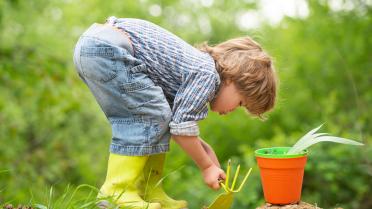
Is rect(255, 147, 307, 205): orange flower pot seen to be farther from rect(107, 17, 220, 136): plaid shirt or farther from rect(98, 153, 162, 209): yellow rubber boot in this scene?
rect(98, 153, 162, 209): yellow rubber boot

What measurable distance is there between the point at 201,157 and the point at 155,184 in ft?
1.18

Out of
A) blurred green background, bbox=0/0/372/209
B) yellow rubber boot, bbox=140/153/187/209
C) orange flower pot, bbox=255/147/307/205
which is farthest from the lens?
blurred green background, bbox=0/0/372/209

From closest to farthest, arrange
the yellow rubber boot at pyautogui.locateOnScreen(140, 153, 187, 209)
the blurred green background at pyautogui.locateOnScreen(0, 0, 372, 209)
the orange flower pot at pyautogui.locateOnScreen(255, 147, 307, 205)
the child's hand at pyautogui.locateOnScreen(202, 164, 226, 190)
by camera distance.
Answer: the orange flower pot at pyautogui.locateOnScreen(255, 147, 307, 205) → the child's hand at pyautogui.locateOnScreen(202, 164, 226, 190) → the yellow rubber boot at pyautogui.locateOnScreen(140, 153, 187, 209) → the blurred green background at pyautogui.locateOnScreen(0, 0, 372, 209)

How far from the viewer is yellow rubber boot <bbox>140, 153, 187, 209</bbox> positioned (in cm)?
265

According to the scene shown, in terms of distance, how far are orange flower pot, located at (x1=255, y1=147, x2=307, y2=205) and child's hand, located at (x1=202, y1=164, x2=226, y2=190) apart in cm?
19

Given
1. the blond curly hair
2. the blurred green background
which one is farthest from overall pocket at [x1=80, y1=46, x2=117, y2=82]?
the blurred green background

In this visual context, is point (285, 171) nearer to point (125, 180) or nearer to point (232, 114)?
point (125, 180)

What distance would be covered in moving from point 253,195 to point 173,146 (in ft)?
5.25

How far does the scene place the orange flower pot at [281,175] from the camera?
7.70 ft

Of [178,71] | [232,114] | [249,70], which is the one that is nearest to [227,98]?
[249,70]

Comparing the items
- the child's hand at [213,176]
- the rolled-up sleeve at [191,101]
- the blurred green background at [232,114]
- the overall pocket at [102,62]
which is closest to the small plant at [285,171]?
the child's hand at [213,176]

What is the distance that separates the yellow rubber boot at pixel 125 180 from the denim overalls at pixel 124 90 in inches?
1.4

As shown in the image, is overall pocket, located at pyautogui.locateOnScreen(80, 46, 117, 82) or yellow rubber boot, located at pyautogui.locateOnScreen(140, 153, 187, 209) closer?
overall pocket, located at pyautogui.locateOnScreen(80, 46, 117, 82)

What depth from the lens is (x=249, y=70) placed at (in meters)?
2.52
